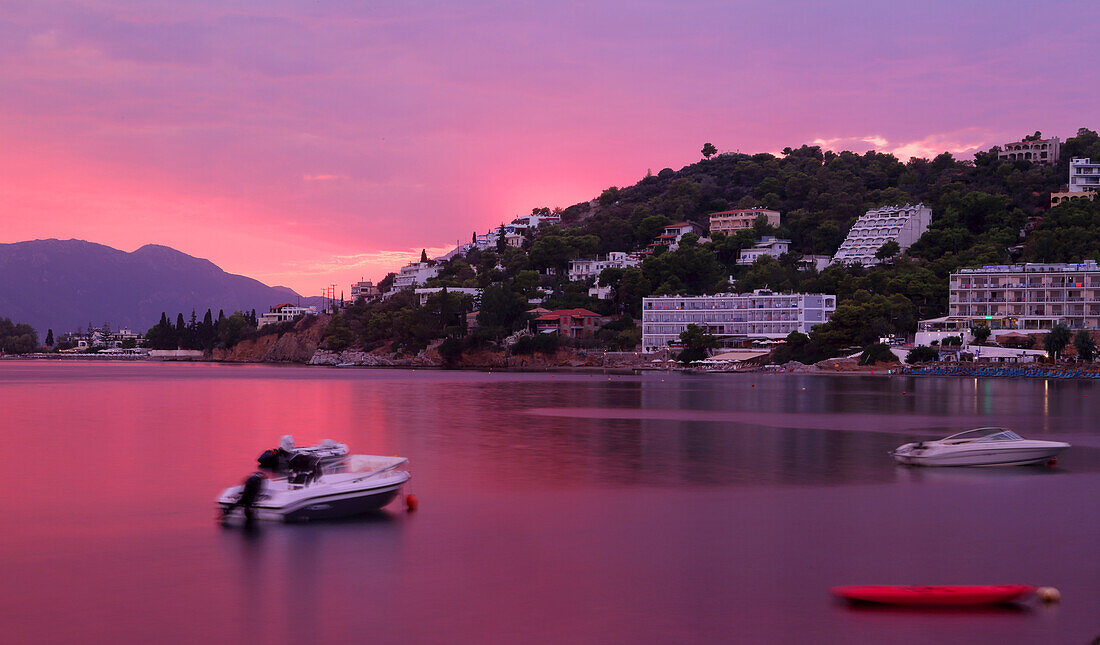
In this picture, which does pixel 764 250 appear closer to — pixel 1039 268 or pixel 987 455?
pixel 1039 268

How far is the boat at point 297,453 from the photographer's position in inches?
771

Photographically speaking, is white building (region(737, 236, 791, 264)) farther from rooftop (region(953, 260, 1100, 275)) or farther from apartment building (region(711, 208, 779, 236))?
rooftop (region(953, 260, 1100, 275))

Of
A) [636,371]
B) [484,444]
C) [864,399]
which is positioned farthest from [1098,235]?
[484,444]

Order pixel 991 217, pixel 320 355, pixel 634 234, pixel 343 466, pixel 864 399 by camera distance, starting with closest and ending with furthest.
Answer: pixel 343 466, pixel 864 399, pixel 991 217, pixel 320 355, pixel 634 234

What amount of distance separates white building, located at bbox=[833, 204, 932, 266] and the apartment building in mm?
14500

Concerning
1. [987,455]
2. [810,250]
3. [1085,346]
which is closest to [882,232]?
[810,250]

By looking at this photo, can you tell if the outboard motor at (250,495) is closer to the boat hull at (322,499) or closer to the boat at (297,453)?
the boat hull at (322,499)

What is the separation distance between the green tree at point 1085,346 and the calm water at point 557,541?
2015 inches

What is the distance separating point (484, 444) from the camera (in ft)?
→ 114

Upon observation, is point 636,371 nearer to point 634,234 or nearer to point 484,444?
point 634,234

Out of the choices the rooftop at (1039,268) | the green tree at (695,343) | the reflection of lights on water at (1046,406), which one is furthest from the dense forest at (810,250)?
the reflection of lights on water at (1046,406)

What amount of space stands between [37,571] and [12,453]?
18.9 meters

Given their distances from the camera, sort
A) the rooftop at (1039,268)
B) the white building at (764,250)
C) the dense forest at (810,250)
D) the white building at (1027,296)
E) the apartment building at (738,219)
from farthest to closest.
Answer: the apartment building at (738,219) < the white building at (764,250) < the dense forest at (810,250) < the rooftop at (1039,268) < the white building at (1027,296)

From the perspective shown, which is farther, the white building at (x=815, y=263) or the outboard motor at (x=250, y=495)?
the white building at (x=815, y=263)
